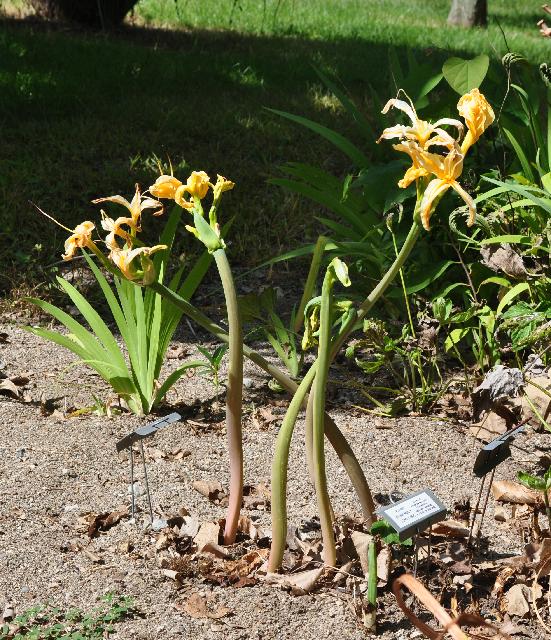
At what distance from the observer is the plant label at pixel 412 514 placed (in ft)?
6.25

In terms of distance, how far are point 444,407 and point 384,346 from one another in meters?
0.32

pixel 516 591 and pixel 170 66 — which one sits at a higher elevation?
pixel 170 66

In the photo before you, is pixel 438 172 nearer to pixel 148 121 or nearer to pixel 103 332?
pixel 103 332

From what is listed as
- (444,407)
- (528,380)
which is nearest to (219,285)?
(444,407)

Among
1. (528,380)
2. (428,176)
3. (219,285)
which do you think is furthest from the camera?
(219,285)

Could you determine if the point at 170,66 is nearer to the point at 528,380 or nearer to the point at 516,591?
the point at 528,380

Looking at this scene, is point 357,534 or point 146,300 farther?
point 146,300

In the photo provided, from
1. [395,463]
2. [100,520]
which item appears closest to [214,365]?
[395,463]

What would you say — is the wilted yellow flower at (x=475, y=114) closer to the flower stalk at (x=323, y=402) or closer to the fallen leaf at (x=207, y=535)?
the flower stalk at (x=323, y=402)

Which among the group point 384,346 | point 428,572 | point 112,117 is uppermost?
point 112,117

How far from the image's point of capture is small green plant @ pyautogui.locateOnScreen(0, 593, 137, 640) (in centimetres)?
203

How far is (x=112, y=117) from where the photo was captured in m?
5.88

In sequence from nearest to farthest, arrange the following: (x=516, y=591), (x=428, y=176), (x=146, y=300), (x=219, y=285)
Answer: (x=428, y=176)
(x=516, y=591)
(x=146, y=300)
(x=219, y=285)

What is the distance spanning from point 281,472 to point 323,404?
8.2 inches
